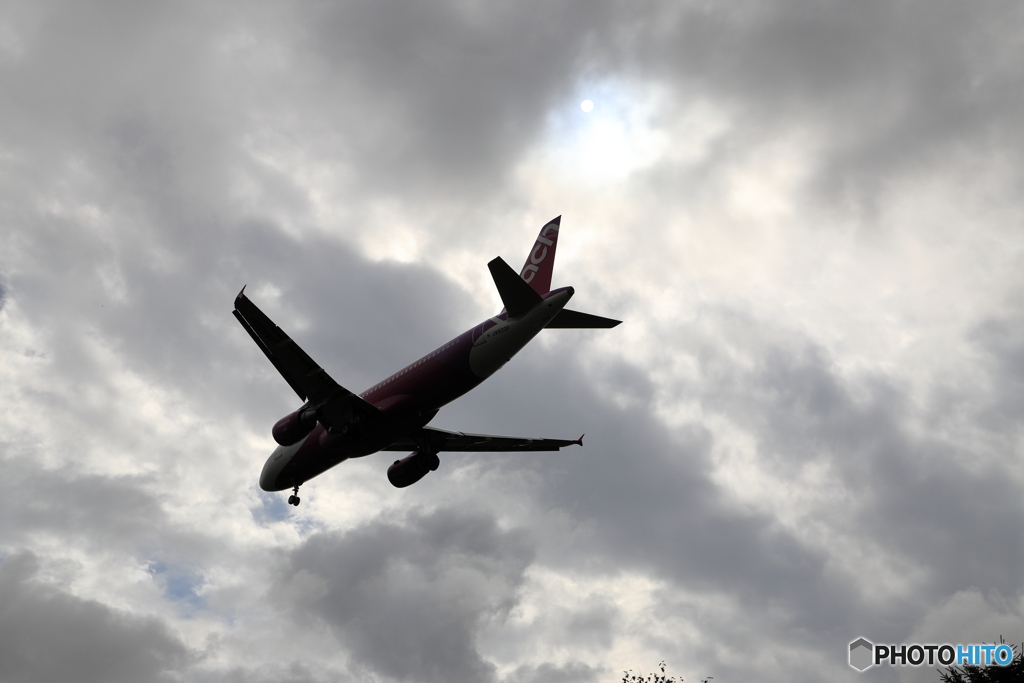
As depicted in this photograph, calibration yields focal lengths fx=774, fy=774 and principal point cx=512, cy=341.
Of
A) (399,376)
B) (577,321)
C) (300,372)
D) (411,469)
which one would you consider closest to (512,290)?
(577,321)

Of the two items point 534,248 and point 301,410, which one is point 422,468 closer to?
point 301,410

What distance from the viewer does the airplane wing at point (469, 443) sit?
42156 mm

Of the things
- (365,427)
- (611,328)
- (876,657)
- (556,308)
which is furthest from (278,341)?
(876,657)

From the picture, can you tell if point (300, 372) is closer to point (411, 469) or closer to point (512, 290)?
point (512, 290)

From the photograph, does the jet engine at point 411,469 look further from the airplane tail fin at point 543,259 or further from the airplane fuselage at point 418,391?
the airplane tail fin at point 543,259

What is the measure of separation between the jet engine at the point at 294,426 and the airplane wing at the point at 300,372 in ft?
1.35

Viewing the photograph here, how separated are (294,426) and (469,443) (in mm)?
11754

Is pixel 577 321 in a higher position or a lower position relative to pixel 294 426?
higher

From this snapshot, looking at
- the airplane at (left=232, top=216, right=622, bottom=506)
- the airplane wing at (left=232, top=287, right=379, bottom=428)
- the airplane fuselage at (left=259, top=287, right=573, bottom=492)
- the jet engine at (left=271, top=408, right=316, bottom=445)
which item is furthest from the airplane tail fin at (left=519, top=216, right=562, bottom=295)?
the jet engine at (left=271, top=408, right=316, bottom=445)

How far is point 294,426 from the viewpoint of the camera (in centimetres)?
3500

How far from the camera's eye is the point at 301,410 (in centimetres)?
3472

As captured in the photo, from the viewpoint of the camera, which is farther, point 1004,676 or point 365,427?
point 365,427

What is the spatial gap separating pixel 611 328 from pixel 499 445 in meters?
13.2

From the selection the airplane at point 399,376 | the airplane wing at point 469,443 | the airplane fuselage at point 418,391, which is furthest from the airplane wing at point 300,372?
the airplane wing at point 469,443
